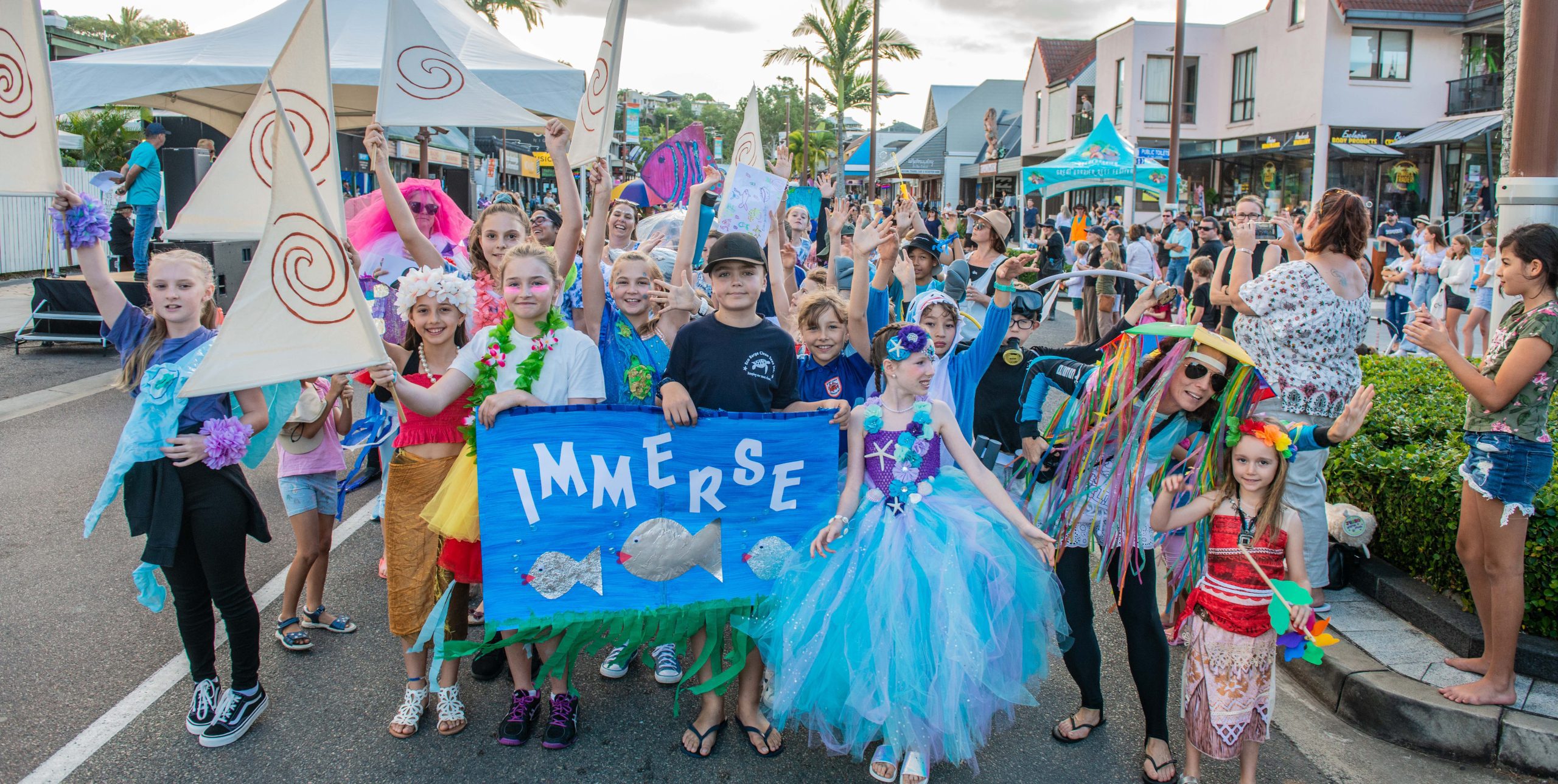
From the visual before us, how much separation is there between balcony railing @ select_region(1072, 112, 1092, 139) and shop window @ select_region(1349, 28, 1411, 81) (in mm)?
11224

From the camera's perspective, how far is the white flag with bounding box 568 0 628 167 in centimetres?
477

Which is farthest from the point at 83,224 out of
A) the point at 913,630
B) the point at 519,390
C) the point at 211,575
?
the point at 913,630

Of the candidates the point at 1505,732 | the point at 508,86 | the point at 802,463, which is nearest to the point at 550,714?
the point at 802,463

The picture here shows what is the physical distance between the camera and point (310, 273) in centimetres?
319

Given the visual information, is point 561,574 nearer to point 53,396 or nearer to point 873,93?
point 53,396

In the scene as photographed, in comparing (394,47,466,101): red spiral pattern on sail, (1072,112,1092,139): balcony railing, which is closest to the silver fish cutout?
(394,47,466,101): red spiral pattern on sail

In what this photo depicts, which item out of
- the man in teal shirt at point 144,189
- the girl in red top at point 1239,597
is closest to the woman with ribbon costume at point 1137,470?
the girl in red top at point 1239,597

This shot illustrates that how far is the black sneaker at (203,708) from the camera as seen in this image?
3.54m

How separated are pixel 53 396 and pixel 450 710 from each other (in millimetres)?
7705

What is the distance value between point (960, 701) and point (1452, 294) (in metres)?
13.0

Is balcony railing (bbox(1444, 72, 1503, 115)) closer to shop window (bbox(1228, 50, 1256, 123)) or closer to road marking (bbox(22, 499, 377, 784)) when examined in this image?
shop window (bbox(1228, 50, 1256, 123))

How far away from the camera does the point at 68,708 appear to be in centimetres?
370

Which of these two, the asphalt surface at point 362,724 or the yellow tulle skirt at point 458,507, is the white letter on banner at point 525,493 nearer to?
the yellow tulle skirt at point 458,507

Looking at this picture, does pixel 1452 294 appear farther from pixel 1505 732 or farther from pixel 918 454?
pixel 918 454
